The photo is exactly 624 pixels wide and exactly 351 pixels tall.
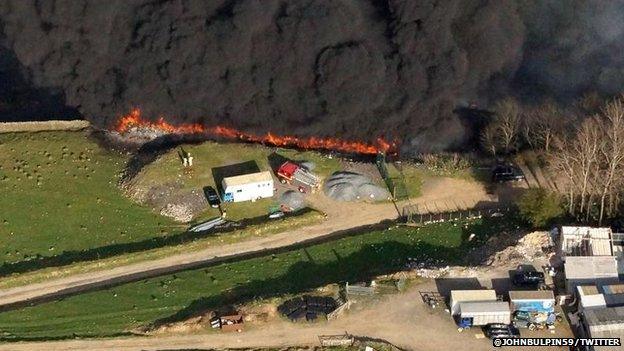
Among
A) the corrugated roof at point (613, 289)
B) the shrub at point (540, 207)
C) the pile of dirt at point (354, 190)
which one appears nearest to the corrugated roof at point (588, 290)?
the corrugated roof at point (613, 289)

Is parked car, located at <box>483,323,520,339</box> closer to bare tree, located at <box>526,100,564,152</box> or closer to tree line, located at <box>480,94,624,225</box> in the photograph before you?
tree line, located at <box>480,94,624,225</box>

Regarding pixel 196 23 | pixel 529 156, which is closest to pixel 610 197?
pixel 529 156

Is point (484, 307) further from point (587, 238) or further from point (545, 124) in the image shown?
point (545, 124)

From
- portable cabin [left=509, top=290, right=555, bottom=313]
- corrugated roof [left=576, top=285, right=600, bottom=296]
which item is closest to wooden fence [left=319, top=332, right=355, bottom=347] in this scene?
portable cabin [left=509, top=290, right=555, bottom=313]

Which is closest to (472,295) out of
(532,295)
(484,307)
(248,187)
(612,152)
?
(484,307)

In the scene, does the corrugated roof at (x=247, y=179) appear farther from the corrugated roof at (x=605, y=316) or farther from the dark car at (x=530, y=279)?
the corrugated roof at (x=605, y=316)

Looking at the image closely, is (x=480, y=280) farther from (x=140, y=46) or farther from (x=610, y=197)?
(x=140, y=46)
